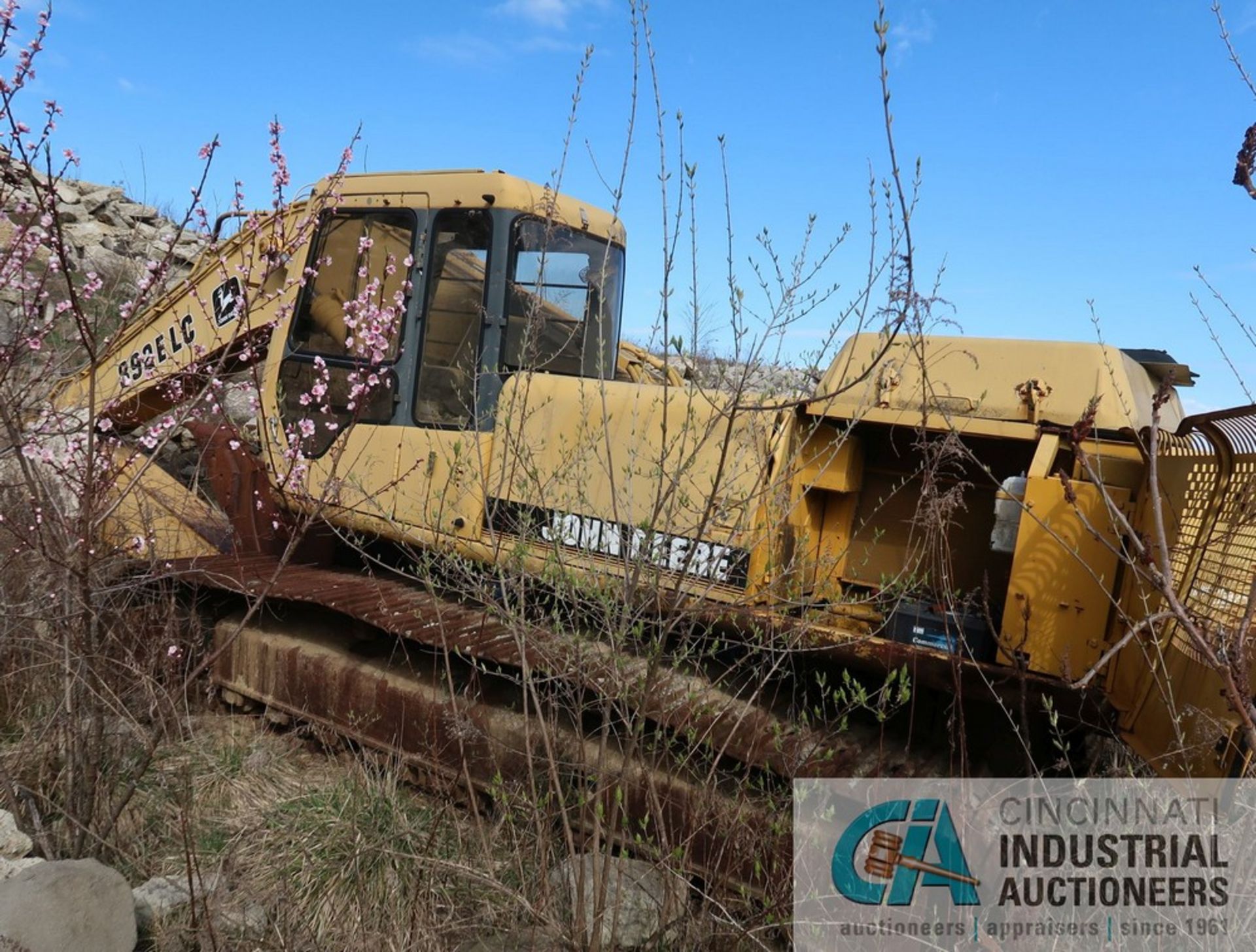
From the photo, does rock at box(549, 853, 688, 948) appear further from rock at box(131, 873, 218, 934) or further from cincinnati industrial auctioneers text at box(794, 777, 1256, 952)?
rock at box(131, 873, 218, 934)

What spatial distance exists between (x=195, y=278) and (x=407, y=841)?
4086 mm

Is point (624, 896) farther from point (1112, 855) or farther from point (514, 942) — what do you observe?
point (1112, 855)

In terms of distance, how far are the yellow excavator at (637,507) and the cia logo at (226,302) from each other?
2cm

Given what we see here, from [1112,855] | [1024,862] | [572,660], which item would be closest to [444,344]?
[572,660]

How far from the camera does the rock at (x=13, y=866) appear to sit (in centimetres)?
309

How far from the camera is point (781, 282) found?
8.32 ft

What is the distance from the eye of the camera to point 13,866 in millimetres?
3186

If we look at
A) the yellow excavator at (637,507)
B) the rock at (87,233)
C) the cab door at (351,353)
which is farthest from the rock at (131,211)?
the cab door at (351,353)

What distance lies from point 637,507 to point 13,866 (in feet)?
8.46

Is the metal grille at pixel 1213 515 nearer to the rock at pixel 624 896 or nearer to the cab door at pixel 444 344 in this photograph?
the rock at pixel 624 896

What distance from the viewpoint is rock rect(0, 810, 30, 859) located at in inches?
129

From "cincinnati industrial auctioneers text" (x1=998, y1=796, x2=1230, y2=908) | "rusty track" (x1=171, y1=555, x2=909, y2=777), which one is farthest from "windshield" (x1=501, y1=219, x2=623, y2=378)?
"cincinnati industrial auctioneers text" (x1=998, y1=796, x2=1230, y2=908)

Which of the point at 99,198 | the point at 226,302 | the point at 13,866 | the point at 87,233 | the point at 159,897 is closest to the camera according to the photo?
the point at 13,866

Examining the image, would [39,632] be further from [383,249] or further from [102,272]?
[102,272]
